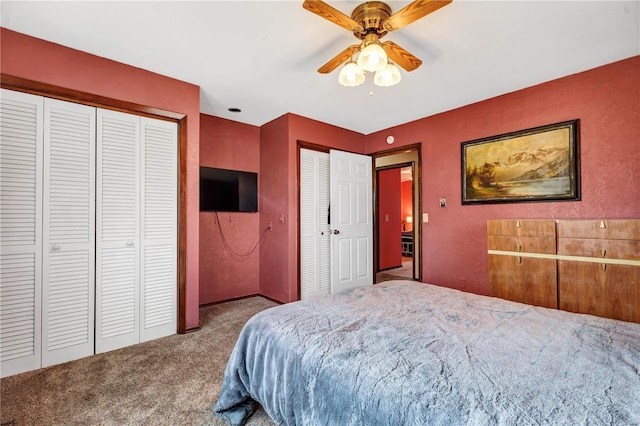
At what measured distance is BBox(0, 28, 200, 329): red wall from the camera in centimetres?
212

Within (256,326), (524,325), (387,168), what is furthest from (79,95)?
(387,168)

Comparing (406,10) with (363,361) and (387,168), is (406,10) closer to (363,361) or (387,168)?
(363,361)

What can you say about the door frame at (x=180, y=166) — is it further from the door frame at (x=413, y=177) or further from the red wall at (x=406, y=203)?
the red wall at (x=406, y=203)

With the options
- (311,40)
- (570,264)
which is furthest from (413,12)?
(570,264)

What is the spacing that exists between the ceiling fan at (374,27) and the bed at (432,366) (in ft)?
5.03

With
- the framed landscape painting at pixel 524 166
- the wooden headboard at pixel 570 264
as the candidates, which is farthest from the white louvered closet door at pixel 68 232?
the framed landscape painting at pixel 524 166

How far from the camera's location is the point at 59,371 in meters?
2.10

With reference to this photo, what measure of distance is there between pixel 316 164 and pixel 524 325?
3.06 metres

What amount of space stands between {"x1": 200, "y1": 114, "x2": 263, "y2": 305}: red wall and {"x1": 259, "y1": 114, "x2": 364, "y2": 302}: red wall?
14cm

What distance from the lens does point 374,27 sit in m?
Answer: 1.82

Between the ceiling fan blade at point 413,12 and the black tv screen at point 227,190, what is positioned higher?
the ceiling fan blade at point 413,12

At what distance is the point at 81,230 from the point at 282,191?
2119mm

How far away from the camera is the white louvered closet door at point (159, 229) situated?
2.64 m

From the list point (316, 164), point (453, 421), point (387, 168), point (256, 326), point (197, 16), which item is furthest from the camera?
point (387, 168)
